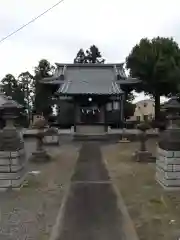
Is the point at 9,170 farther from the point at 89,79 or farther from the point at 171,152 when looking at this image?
the point at 89,79

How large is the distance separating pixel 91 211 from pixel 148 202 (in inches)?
57.4

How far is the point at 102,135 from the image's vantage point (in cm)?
2844

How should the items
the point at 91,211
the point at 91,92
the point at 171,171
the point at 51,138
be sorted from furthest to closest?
the point at 91,92
the point at 51,138
the point at 171,171
the point at 91,211

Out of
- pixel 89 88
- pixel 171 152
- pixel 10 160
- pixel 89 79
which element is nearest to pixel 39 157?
pixel 10 160

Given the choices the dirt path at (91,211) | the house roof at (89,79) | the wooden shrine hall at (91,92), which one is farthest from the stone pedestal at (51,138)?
the dirt path at (91,211)

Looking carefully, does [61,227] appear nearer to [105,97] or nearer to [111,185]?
[111,185]

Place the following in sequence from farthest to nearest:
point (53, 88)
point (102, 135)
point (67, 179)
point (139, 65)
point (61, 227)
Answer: point (139, 65) < point (53, 88) < point (102, 135) < point (67, 179) < point (61, 227)

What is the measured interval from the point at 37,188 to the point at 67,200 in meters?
1.86

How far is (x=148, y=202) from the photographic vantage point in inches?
325

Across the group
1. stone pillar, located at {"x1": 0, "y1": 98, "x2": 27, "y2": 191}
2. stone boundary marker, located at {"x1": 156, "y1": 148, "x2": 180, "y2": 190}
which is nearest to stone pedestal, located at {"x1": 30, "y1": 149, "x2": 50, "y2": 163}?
stone pillar, located at {"x1": 0, "y1": 98, "x2": 27, "y2": 191}

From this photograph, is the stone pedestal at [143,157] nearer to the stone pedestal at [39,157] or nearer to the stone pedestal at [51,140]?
the stone pedestal at [39,157]

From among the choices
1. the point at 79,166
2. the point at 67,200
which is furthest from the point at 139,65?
the point at 67,200

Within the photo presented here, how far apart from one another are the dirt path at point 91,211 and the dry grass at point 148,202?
318mm

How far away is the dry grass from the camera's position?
6.22 metres
